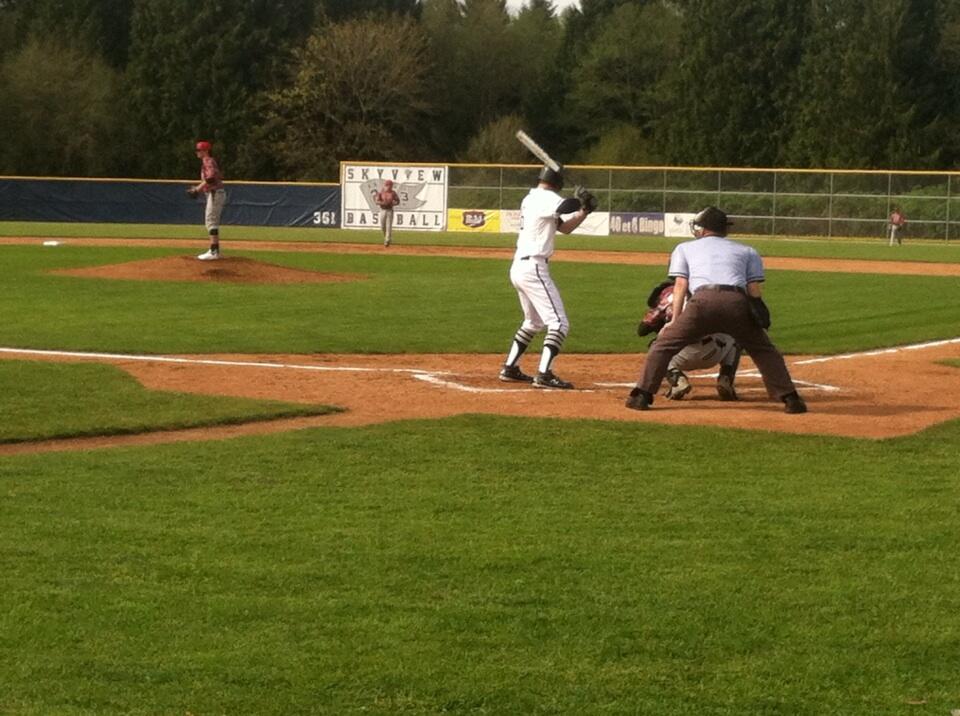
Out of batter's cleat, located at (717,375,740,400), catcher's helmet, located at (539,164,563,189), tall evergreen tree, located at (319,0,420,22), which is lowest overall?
batter's cleat, located at (717,375,740,400)

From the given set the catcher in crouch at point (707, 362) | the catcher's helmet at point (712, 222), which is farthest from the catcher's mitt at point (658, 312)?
the catcher's helmet at point (712, 222)

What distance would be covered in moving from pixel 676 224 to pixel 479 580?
47.1m

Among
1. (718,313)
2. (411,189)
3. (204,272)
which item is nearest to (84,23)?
(411,189)

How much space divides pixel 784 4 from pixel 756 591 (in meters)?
73.8

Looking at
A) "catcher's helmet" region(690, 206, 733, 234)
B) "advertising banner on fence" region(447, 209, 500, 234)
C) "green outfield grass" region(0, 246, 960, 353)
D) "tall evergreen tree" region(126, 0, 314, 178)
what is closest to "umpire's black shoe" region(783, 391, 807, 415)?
"catcher's helmet" region(690, 206, 733, 234)

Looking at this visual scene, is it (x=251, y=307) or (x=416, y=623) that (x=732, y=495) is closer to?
(x=416, y=623)

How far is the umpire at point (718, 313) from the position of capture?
10.6 m

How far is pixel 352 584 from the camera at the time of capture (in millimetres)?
6027

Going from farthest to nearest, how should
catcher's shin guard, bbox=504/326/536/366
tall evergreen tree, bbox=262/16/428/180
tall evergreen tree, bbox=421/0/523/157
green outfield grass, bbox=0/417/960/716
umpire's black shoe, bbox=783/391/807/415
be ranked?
1. tall evergreen tree, bbox=421/0/523/157
2. tall evergreen tree, bbox=262/16/428/180
3. catcher's shin guard, bbox=504/326/536/366
4. umpire's black shoe, bbox=783/391/807/415
5. green outfield grass, bbox=0/417/960/716

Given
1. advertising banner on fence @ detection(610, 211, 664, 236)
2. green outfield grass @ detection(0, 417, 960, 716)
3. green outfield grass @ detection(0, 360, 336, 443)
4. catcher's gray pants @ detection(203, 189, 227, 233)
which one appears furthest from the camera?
advertising banner on fence @ detection(610, 211, 664, 236)

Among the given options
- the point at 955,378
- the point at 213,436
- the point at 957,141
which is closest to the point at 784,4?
the point at 957,141

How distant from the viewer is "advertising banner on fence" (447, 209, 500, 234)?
5391cm

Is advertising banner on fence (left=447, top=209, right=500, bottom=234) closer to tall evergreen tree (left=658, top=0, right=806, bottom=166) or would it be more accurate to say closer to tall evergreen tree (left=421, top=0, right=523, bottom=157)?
tall evergreen tree (left=658, top=0, right=806, bottom=166)

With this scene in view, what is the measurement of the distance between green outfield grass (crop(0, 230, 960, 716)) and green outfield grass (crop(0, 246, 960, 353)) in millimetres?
4801
